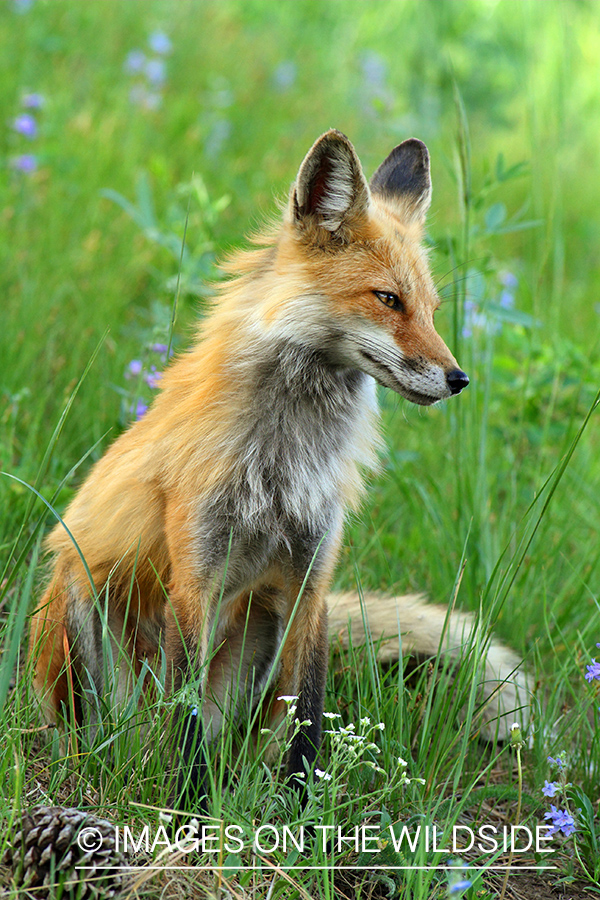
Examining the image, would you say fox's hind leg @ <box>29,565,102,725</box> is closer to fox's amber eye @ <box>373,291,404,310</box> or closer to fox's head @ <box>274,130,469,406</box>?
fox's head @ <box>274,130,469,406</box>

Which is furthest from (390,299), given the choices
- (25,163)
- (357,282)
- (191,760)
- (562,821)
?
(25,163)

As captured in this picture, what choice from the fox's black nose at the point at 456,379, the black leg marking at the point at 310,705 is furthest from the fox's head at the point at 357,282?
the black leg marking at the point at 310,705

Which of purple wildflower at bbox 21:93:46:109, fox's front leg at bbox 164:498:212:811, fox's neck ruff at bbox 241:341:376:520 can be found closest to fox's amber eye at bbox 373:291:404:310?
fox's neck ruff at bbox 241:341:376:520

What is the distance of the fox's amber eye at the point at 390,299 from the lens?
264 centimetres

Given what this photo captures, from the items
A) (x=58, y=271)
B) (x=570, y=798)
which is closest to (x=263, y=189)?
(x=58, y=271)

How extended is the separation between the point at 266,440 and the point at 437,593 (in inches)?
61.5

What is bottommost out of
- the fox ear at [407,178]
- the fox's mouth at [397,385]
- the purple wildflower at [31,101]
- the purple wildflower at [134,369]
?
the purple wildflower at [134,369]

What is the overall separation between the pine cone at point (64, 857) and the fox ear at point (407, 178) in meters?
2.48

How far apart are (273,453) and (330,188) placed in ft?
3.12

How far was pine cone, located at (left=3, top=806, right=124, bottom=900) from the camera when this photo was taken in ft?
6.47

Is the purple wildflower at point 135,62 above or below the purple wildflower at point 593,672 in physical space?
above

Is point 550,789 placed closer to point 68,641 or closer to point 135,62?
point 68,641

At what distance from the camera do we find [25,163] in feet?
19.1

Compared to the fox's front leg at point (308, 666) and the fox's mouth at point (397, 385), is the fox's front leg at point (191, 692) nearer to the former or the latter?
the fox's front leg at point (308, 666)
